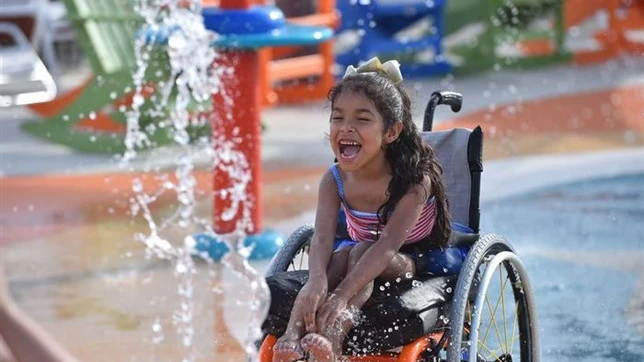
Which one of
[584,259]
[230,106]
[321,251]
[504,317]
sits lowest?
[584,259]

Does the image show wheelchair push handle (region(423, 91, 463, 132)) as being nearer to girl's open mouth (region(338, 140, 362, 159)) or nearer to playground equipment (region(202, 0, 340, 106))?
girl's open mouth (region(338, 140, 362, 159))

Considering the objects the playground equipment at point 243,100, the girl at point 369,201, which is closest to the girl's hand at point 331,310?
the girl at point 369,201

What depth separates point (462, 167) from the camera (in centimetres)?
408

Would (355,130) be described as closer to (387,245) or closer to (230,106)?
(387,245)

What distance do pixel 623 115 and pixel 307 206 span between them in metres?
3.09

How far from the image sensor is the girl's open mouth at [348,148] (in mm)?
3752

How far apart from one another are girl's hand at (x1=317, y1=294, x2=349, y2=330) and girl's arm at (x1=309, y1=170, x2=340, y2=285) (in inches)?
5.5

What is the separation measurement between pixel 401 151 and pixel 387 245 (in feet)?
0.95

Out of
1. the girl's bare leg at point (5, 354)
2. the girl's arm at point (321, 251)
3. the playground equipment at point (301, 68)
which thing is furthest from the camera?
the playground equipment at point (301, 68)

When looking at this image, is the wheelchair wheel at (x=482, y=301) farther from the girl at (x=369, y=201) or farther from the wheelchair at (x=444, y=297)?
the girl at (x=369, y=201)

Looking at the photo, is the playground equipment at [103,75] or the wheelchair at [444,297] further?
the playground equipment at [103,75]

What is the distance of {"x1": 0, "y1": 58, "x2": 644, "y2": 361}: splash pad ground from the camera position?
5238mm

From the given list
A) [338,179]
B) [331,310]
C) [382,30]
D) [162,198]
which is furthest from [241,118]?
[382,30]

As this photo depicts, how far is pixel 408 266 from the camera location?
149 inches
